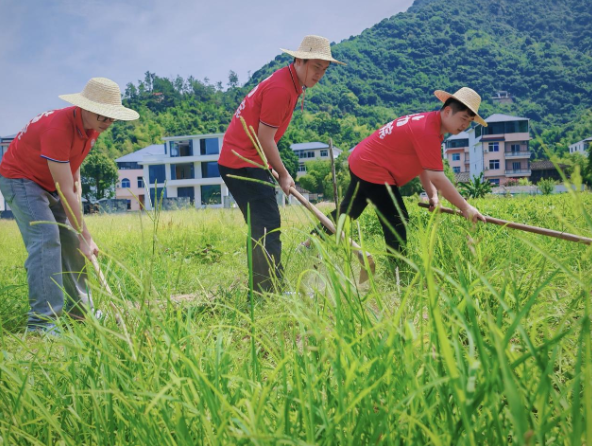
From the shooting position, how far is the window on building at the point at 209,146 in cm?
6181

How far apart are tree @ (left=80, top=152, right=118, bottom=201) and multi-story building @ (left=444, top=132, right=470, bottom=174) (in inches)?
2490

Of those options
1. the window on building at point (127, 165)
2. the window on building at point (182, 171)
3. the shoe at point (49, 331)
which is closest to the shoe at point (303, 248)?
the shoe at point (49, 331)

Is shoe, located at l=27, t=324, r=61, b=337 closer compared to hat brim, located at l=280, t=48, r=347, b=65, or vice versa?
shoe, located at l=27, t=324, r=61, b=337

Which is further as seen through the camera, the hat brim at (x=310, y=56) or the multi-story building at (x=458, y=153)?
the multi-story building at (x=458, y=153)

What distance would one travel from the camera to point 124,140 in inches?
3538

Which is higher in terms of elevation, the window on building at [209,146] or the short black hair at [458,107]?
the window on building at [209,146]

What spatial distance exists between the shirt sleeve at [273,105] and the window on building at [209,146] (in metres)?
59.5

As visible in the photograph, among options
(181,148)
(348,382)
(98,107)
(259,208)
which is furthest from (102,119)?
(181,148)

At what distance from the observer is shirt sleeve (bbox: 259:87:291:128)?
10.3 ft

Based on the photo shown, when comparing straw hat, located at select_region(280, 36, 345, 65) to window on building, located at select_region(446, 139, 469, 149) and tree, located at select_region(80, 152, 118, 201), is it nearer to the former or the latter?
tree, located at select_region(80, 152, 118, 201)

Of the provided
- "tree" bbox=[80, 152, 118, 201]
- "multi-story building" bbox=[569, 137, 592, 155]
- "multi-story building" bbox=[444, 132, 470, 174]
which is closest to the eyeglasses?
"tree" bbox=[80, 152, 118, 201]

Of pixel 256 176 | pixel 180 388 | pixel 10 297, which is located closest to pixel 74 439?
pixel 180 388

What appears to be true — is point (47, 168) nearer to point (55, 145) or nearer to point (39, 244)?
point (55, 145)

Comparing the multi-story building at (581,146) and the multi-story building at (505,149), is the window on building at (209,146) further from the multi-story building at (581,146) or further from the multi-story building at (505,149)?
the multi-story building at (581,146)
